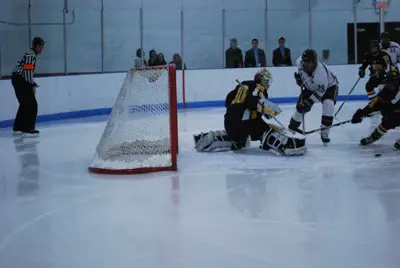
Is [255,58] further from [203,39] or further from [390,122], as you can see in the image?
[390,122]

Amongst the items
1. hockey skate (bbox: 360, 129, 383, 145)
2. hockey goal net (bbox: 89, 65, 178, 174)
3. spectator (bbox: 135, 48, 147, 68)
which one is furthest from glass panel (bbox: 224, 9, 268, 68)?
hockey goal net (bbox: 89, 65, 178, 174)

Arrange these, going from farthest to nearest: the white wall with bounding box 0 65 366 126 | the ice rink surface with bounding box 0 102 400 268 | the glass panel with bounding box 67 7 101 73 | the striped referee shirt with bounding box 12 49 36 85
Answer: the glass panel with bounding box 67 7 101 73 → the white wall with bounding box 0 65 366 126 → the striped referee shirt with bounding box 12 49 36 85 → the ice rink surface with bounding box 0 102 400 268

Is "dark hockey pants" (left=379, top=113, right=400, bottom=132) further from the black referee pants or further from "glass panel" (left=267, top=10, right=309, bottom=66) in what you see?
"glass panel" (left=267, top=10, right=309, bottom=66)

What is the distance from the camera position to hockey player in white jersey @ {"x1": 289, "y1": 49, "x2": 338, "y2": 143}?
292 inches

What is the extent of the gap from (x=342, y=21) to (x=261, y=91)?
338 inches

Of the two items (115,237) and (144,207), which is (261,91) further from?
(115,237)

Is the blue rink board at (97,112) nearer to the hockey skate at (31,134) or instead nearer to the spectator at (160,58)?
the spectator at (160,58)

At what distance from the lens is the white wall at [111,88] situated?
1096 cm

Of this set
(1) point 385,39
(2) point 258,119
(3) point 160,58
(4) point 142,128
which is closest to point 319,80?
(2) point 258,119

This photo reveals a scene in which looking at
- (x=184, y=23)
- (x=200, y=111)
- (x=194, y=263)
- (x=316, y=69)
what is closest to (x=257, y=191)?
(x=194, y=263)

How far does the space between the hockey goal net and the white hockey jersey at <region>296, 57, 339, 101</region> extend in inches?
73.1

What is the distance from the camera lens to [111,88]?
12555 mm

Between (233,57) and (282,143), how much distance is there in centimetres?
768

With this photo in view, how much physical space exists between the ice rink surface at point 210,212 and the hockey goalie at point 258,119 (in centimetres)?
16
